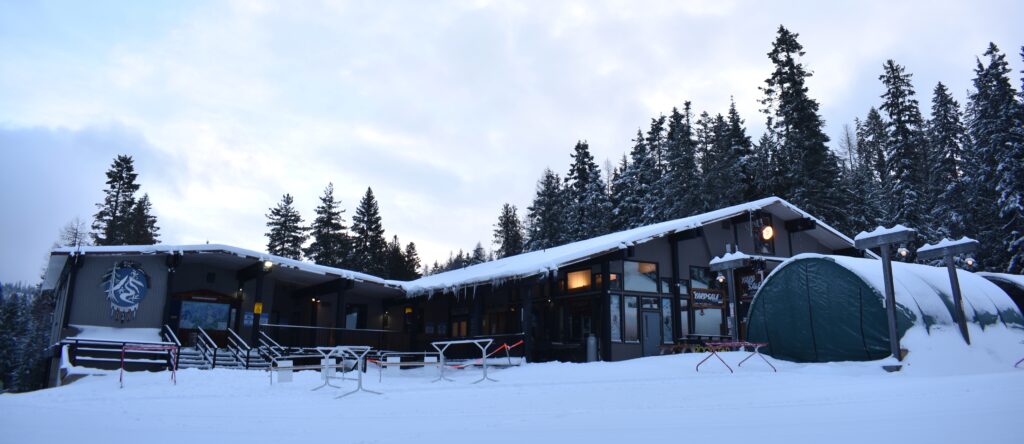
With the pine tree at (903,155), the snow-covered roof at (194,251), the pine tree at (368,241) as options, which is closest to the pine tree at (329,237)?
the pine tree at (368,241)

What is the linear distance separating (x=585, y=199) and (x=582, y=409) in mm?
39583

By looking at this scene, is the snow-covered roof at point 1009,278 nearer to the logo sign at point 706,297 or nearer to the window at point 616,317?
the logo sign at point 706,297

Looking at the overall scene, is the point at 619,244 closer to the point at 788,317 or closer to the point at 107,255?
the point at 788,317

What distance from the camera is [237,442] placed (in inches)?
214

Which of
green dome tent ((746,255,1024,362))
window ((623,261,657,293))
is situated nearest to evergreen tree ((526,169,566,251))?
window ((623,261,657,293))

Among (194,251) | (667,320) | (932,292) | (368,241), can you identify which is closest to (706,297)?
(667,320)

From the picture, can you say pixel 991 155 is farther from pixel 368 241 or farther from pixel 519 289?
pixel 368 241

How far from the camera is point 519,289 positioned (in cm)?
2261

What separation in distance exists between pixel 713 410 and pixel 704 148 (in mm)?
37871

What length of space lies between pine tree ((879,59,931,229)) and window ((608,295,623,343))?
21017 millimetres

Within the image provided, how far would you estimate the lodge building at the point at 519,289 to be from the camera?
59.7 ft

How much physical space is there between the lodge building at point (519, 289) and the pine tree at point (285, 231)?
2556 centimetres

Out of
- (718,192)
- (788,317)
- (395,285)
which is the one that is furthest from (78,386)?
(718,192)

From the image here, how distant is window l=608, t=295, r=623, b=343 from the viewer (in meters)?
19.7
